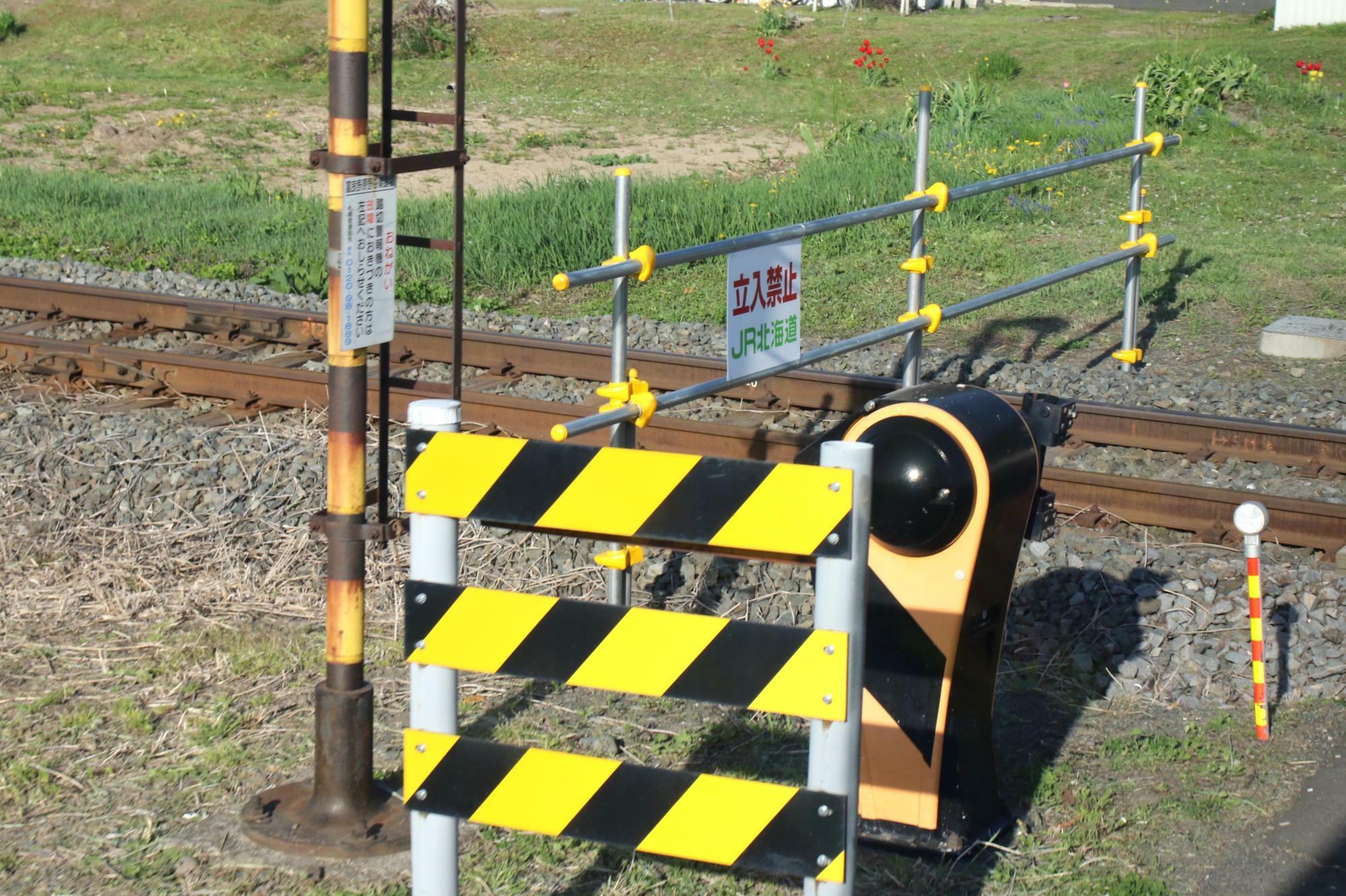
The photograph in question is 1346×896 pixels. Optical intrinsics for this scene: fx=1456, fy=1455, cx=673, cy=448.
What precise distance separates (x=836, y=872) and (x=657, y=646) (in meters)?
0.51

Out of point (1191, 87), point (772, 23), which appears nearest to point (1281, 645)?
point (1191, 87)

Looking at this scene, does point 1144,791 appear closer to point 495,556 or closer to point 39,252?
point 495,556

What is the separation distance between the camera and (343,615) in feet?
12.6

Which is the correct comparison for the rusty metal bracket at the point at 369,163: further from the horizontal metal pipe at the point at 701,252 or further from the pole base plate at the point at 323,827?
the pole base plate at the point at 323,827

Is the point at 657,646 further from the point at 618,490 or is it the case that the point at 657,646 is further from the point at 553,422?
the point at 553,422

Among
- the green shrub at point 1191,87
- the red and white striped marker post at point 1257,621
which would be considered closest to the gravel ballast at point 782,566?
the red and white striped marker post at point 1257,621

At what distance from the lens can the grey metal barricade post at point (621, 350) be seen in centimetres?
451

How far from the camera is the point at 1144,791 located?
4328 mm

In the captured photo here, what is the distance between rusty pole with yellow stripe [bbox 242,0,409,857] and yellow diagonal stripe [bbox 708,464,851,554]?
1.49 metres

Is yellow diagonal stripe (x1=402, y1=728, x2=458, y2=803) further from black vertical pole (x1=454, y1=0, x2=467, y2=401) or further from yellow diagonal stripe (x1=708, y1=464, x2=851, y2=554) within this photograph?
black vertical pole (x1=454, y1=0, x2=467, y2=401)

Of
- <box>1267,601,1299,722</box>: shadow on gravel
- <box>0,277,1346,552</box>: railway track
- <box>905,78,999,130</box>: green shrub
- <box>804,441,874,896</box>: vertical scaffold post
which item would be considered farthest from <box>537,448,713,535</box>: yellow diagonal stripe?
<box>905,78,999,130</box>: green shrub

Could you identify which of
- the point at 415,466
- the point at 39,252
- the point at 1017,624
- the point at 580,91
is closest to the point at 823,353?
the point at 1017,624

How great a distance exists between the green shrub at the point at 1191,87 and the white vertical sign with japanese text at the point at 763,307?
12361mm

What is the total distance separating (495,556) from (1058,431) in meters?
2.44
